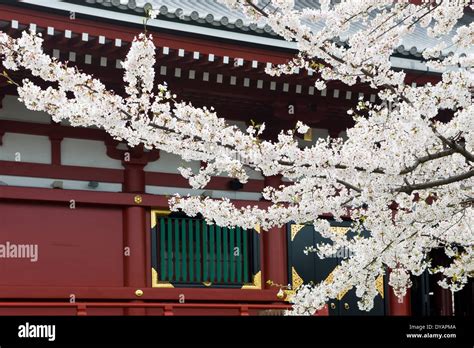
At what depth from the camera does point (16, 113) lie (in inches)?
519

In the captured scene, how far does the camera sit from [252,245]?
14672mm

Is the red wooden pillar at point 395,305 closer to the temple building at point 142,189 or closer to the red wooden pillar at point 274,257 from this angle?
the temple building at point 142,189

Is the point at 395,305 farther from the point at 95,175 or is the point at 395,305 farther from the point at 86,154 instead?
the point at 86,154

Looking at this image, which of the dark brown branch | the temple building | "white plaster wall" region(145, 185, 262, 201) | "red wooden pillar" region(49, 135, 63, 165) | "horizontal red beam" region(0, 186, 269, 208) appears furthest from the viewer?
"white plaster wall" region(145, 185, 262, 201)

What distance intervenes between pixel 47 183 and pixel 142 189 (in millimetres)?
1415

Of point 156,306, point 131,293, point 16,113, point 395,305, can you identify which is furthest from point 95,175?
point 395,305

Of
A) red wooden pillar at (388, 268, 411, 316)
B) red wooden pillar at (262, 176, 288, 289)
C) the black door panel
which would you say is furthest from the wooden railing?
red wooden pillar at (388, 268, 411, 316)

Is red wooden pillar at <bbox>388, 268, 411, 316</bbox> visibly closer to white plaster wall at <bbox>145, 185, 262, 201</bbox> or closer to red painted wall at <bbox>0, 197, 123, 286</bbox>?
white plaster wall at <bbox>145, 185, 262, 201</bbox>

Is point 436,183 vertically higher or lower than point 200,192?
A: lower

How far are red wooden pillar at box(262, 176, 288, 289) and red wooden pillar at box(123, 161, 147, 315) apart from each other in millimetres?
1967

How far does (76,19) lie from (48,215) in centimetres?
271

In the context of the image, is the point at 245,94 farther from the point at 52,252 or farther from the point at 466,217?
the point at 466,217

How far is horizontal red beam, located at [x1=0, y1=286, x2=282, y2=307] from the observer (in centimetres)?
1261
